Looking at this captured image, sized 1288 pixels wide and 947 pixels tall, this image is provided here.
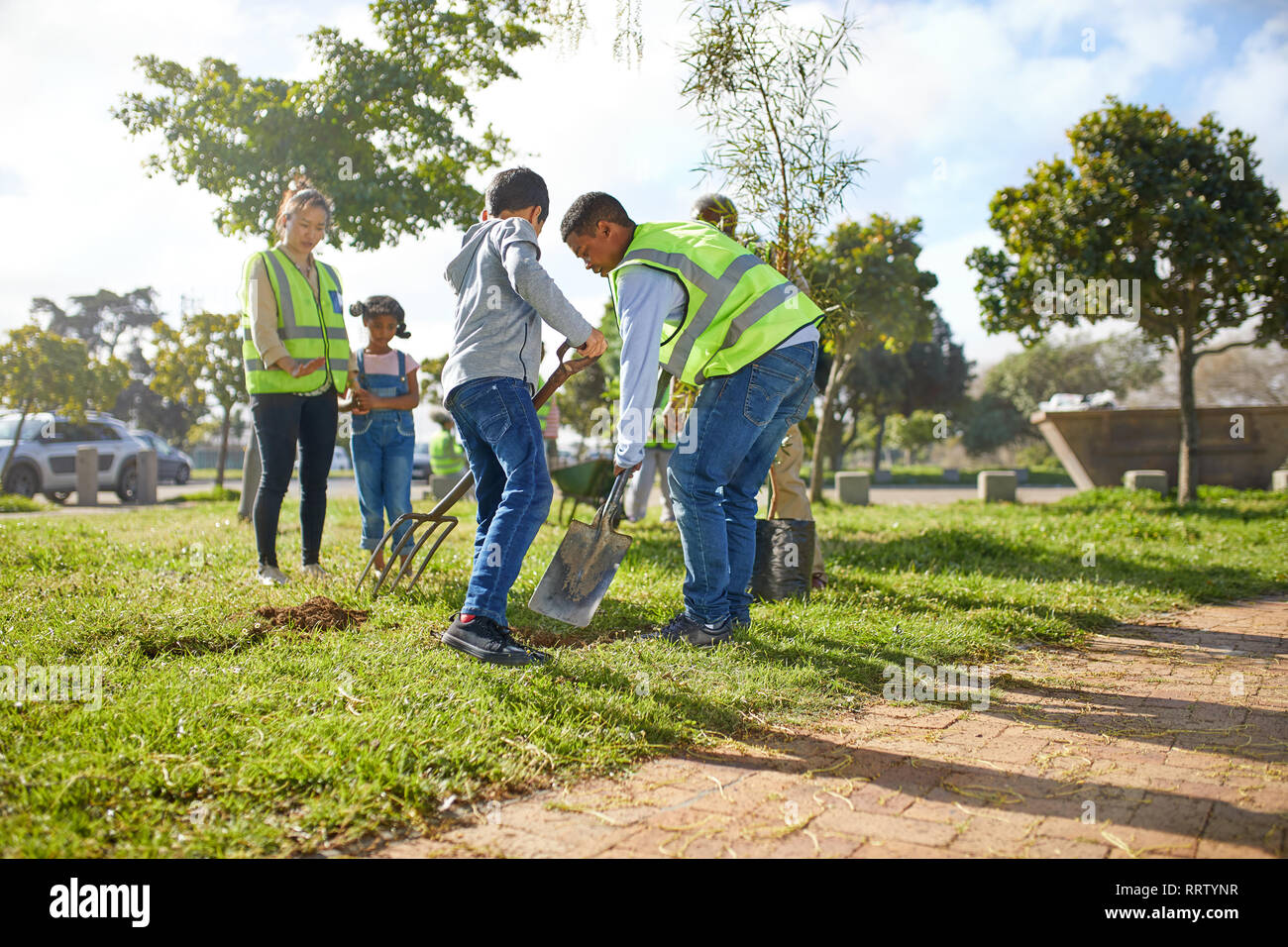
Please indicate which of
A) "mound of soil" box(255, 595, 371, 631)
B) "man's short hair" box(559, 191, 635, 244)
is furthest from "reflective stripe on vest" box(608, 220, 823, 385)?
"mound of soil" box(255, 595, 371, 631)

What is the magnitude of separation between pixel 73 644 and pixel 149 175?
867 centimetres

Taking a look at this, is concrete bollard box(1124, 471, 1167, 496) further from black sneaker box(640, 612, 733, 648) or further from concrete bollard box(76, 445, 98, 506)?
concrete bollard box(76, 445, 98, 506)

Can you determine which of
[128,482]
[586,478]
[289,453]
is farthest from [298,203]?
[128,482]

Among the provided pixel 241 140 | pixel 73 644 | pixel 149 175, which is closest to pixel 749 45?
pixel 73 644

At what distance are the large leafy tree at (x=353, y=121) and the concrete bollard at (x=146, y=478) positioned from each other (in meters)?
7.15

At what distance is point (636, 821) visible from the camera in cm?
203

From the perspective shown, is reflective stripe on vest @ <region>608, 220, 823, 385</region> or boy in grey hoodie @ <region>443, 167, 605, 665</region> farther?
reflective stripe on vest @ <region>608, 220, 823, 385</region>

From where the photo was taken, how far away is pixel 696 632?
3.66 metres

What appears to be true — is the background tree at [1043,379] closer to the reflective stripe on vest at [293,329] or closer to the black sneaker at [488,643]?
the reflective stripe on vest at [293,329]

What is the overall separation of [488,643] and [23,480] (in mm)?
15769

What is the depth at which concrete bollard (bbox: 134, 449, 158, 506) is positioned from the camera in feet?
51.2

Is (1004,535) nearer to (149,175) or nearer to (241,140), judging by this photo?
(241,140)

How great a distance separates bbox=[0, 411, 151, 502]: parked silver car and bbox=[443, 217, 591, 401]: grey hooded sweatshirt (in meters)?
14.9
